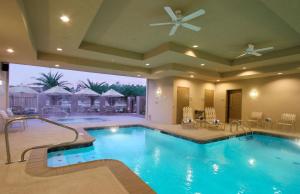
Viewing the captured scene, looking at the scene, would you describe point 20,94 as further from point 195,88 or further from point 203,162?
Result: point 203,162

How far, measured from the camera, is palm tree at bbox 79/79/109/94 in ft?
54.7

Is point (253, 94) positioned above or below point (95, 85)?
below

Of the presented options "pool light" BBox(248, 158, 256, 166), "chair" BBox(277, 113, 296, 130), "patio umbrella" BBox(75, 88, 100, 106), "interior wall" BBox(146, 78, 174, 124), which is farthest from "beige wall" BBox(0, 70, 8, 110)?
"chair" BBox(277, 113, 296, 130)

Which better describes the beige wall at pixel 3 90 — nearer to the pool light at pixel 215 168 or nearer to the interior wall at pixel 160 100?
the interior wall at pixel 160 100

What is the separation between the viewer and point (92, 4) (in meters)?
2.85

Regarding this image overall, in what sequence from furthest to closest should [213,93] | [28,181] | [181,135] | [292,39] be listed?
[213,93] < [181,135] < [292,39] < [28,181]

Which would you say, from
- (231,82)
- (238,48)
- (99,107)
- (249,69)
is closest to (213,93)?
(231,82)

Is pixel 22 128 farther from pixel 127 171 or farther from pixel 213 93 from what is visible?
pixel 213 93

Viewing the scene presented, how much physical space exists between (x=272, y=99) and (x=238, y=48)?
13.9 feet

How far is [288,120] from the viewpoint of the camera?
305 inches

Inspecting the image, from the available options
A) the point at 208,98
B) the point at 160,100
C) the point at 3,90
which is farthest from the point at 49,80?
the point at 208,98

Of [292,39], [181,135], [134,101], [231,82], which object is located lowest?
[181,135]

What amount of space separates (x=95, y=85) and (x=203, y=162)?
14717mm

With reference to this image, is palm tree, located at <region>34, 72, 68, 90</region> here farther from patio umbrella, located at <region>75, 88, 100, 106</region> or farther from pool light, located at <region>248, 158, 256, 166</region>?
pool light, located at <region>248, 158, 256, 166</region>
